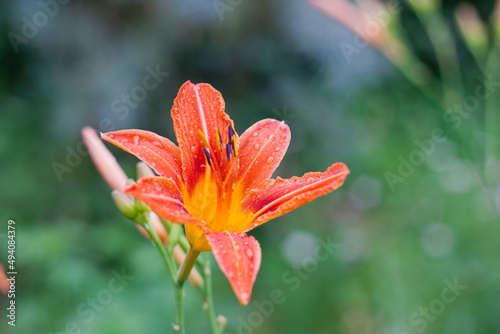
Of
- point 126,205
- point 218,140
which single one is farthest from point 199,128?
point 126,205

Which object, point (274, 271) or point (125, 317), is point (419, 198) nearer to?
point (274, 271)

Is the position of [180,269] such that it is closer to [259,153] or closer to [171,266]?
[171,266]

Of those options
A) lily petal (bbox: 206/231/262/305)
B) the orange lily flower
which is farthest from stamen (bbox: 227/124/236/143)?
lily petal (bbox: 206/231/262/305)

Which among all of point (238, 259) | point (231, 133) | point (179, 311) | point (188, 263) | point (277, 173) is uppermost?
point (231, 133)

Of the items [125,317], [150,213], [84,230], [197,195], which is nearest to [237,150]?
[197,195]

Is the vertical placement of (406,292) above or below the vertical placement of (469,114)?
below

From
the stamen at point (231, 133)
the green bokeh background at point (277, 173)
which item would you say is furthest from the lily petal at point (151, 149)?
the green bokeh background at point (277, 173)

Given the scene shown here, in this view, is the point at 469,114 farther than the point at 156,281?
Yes

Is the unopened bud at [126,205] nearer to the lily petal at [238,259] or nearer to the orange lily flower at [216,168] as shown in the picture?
the orange lily flower at [216,168]
